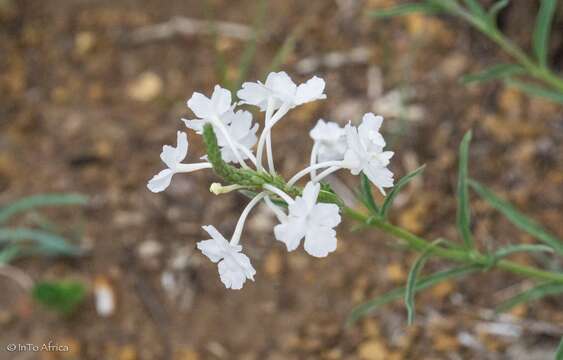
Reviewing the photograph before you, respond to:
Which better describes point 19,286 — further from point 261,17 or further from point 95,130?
point 261,17

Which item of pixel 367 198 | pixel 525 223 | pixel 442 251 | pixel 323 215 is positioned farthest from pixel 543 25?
pixel 323 215

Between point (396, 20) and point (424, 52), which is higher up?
point (396, 20)

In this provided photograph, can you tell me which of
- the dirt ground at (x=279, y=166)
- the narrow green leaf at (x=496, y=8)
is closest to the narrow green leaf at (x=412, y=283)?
the narrow green leaf at (x=496, y=8)

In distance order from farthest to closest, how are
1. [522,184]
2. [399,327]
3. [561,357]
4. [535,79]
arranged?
[535,79] → [522,184] → [399,327] → [561,357]

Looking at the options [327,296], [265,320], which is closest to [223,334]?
[265,320]

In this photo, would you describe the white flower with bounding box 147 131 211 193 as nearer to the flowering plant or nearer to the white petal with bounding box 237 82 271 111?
the flowering plant

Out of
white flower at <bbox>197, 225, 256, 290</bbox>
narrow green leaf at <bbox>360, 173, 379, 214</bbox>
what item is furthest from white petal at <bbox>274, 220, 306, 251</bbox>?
narrow green leaf at <bbox>360, 173, 379, 214</bbox>
